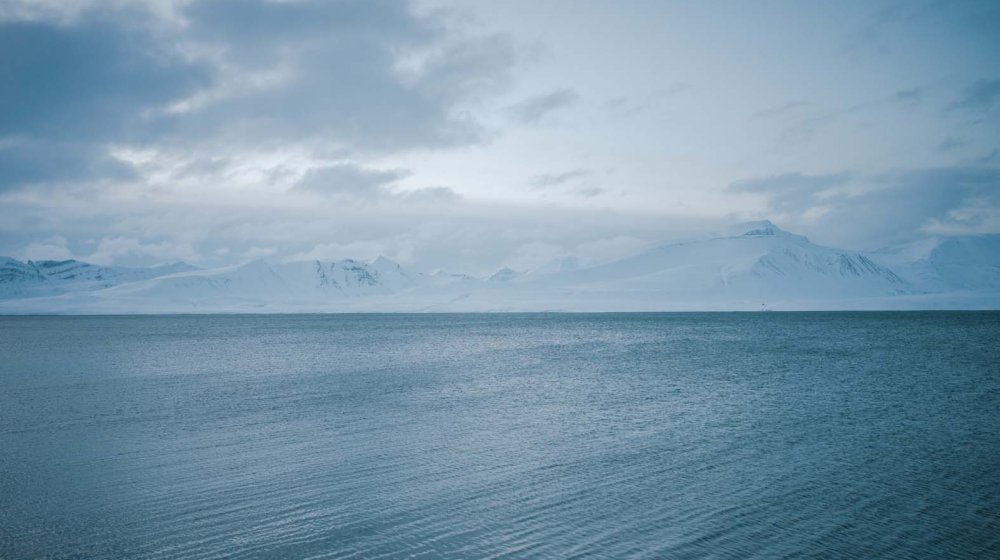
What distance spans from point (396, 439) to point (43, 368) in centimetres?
3328

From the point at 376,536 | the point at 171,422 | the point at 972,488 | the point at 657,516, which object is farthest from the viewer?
the point at 171,422

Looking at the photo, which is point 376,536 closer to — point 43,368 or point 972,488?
point 972,488

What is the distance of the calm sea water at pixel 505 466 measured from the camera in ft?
34.8

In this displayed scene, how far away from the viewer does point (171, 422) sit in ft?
69.7

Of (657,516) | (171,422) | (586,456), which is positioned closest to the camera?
(657,516)

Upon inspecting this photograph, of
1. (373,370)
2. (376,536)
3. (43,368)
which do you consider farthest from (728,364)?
(43,368)

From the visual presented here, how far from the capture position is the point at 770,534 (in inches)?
429

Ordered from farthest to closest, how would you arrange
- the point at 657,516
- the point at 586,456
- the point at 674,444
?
the point at 674,444 → the point at 586,456 → the point at 657,516

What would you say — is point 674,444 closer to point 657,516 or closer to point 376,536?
point 657,516

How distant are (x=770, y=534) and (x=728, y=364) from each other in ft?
100

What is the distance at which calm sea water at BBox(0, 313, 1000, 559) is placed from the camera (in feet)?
34.8

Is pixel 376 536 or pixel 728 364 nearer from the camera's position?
pixel 376 536

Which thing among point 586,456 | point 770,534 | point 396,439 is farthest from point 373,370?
point 770,534

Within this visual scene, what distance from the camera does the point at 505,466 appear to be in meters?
15.3
